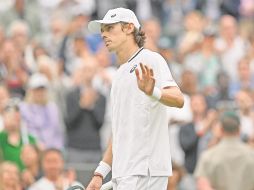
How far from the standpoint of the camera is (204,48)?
654 inches

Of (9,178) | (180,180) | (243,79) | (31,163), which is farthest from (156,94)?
(243,79)

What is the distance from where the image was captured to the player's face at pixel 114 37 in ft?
25.3

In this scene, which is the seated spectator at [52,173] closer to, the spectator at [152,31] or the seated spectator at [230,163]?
the seated spectator at [230,163]

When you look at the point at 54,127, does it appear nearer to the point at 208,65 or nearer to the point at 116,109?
the point at 208,65

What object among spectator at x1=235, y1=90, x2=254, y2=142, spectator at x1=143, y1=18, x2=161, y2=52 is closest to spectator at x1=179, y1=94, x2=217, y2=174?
spectator at x1=235, y1=90, x2=254, y2=142

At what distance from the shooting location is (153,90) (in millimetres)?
7211

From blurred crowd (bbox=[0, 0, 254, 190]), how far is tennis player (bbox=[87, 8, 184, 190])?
372cm

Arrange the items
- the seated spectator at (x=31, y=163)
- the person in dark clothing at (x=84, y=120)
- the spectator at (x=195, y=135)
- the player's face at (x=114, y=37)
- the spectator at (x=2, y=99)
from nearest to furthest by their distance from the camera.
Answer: the player's face at (x=114, y=37), the seated spectator at (x=31, y=163), the spectator at (x=2, y=99), the spectator at (x=195, y=135), the person in dark clothing at (x=84, y=120)

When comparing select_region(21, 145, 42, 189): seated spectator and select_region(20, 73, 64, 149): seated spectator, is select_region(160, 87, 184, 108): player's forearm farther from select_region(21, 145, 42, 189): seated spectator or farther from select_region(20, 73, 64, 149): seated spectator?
select_region(20, 73, 64, 149): seated spectator

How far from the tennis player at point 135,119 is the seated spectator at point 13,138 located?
208 inches

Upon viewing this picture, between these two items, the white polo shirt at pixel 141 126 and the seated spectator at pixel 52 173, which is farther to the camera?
the seated spectator at pixel 52 173

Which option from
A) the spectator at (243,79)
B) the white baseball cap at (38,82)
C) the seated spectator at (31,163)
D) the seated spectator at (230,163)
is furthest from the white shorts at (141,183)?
Answer: the spectator at (243,79)

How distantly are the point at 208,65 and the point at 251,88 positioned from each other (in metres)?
1.17

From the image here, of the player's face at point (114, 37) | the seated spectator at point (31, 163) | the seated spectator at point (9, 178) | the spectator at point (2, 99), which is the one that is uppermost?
the spectator at point (2, 99)
